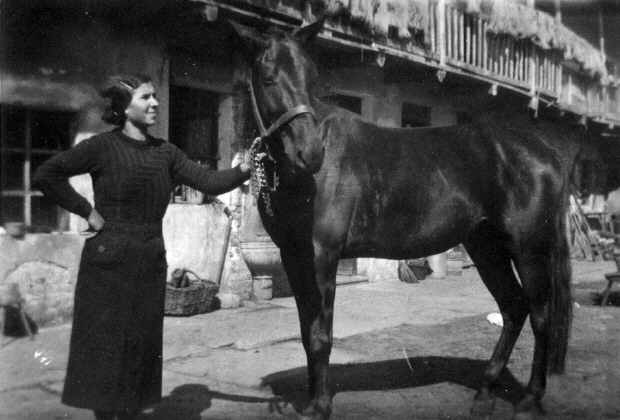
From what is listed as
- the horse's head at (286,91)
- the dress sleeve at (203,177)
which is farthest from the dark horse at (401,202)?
the dress sleeve at (203,177)

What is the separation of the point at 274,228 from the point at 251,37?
104cm

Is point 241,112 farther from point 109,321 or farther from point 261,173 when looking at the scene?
point 109,321

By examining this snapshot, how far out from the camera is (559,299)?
13.5 ft

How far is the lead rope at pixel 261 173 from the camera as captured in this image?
135 inches

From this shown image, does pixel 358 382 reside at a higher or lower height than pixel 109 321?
lower

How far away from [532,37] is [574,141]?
5765mm

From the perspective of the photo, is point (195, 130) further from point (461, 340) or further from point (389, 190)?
point (389, 190)

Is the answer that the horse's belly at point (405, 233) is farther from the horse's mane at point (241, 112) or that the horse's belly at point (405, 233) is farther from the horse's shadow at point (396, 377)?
the horse's mane at point (241, 112)

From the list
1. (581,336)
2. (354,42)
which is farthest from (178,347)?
(354,42)

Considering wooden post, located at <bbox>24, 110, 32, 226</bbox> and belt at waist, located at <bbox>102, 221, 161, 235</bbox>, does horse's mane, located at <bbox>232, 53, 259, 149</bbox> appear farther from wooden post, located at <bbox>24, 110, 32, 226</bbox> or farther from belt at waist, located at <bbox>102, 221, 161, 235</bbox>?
belt at waist, located at <bbox>102, 221, 161, 235</bbox>

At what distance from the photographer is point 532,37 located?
12.7 metres

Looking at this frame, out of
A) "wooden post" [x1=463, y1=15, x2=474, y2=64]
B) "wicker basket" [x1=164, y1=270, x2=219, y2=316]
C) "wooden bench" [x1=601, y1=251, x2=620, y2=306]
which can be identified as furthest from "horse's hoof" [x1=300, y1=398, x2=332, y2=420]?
"wooden post" [x1=463, y1=15, x2=474, y2=64]

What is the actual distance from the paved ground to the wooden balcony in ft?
11.6

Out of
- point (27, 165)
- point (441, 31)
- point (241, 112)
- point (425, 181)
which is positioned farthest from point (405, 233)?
point (441, 31)
